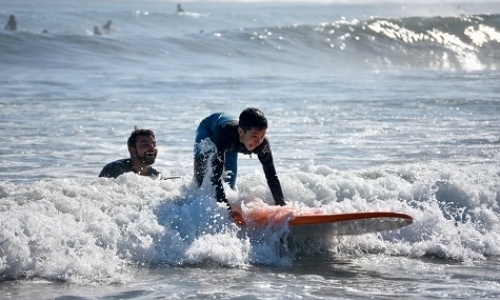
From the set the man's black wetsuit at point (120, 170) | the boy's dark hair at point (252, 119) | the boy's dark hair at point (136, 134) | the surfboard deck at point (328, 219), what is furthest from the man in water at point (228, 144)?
the man's black wetsuit at point (120, 170)

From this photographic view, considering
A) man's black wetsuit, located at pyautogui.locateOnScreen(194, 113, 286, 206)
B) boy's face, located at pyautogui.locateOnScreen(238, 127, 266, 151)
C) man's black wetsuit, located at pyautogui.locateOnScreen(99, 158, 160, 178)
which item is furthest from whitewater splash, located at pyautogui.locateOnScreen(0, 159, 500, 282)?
boy's face, located at pyautogui.locateOnScreen(238, 127, 266, 151)

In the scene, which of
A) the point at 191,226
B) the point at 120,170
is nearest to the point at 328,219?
the point at 191,226

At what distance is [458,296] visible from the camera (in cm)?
624

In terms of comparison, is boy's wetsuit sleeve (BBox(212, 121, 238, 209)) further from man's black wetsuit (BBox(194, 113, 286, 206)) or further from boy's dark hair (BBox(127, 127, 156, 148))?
boy's dark hair (BBox(127, 127, 156, 148))

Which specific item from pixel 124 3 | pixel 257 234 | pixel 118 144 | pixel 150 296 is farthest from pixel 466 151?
pixel 124 3

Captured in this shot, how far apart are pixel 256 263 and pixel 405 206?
1.89 meters

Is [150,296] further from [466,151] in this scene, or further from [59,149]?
[466,151]

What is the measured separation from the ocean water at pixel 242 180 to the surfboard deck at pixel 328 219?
0.33 ft

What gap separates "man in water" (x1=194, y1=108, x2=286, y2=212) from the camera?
7168 mm

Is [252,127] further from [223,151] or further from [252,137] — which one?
[223,151]

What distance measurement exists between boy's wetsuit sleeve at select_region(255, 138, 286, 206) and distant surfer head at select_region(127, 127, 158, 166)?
173 cm

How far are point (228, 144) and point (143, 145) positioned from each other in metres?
1.82

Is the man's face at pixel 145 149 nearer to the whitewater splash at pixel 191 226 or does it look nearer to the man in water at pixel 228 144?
the whitewater splash at pixel 191 226

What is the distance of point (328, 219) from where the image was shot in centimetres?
731
